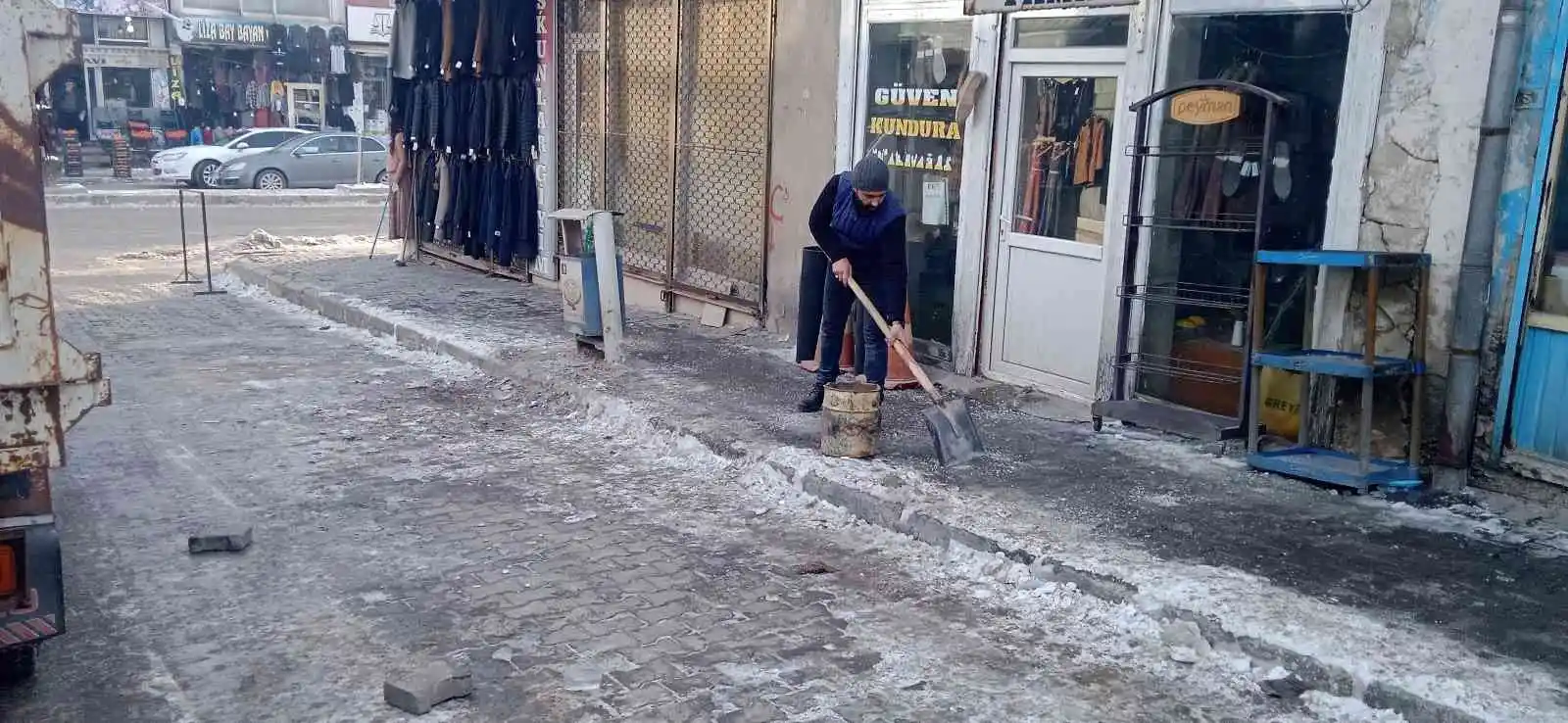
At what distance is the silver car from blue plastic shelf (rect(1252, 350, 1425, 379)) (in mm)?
27162

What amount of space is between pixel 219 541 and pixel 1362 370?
18.1 ft

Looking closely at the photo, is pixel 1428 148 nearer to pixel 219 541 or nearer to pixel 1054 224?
pixel 1054 224

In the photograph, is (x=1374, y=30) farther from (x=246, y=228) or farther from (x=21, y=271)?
(x=246, y=228)

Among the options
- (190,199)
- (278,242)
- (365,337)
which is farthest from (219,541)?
(190,199)

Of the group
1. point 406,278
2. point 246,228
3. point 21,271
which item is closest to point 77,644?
point 21,271

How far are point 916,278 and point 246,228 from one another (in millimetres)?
15609

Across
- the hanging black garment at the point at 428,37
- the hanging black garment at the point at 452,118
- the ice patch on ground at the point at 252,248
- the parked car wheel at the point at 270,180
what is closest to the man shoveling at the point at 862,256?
the hanging black garment at the point at 452,118

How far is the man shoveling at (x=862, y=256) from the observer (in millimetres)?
7652

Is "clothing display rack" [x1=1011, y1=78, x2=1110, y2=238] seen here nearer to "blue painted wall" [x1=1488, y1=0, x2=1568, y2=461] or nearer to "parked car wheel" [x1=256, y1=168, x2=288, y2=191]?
"blue painted wall" [x1=1488, y1=0, x2=1568, y2=461]

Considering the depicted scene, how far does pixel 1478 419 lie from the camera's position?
6.21 meters

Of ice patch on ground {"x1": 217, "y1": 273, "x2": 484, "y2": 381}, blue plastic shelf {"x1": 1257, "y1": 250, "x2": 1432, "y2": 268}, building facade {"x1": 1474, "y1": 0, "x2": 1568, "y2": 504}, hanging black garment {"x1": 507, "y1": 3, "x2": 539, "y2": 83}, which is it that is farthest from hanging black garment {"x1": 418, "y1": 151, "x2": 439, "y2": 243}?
building facade {"x1": 1474, "y1": 0, "x2": 1568, "y2": 504}

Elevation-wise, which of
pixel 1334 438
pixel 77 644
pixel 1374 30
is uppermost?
pixel 1374 30

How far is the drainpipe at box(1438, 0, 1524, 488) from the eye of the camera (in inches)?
231

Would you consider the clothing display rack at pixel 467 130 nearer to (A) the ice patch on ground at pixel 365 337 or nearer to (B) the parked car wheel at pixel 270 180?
(A) the ice patch on ground at pixel 365 337
